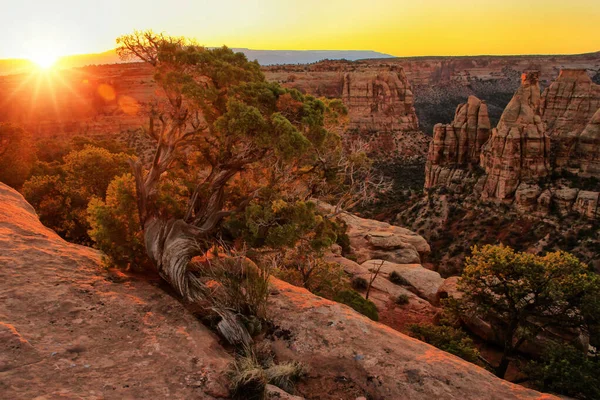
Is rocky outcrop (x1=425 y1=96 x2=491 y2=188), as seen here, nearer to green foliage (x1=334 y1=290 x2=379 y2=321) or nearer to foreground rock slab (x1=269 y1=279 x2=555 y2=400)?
green foliage (x1=334 y1=290 x2=379 y2=321)

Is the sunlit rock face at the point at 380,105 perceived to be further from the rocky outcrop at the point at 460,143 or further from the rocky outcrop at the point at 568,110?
the rocky outcrop at the point at 568,110

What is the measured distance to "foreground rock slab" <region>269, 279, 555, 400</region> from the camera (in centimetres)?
1004

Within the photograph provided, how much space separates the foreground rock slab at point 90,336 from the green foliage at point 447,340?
466 inches

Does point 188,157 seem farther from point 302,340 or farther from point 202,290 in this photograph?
point 302,340

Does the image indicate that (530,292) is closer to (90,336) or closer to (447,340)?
(447,340)

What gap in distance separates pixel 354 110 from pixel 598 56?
434ft

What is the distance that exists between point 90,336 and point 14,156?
90.0 feet

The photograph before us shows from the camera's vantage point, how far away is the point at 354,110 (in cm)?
11062

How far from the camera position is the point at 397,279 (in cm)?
2930

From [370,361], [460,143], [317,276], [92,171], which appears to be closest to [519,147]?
[460,143]

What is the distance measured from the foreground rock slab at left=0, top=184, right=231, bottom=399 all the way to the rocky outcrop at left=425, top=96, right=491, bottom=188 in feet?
181

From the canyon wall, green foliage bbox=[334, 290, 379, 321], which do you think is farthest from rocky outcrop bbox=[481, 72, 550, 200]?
green foliage bbox=[334, 290, 379, 321]

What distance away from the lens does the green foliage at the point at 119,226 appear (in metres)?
14.2

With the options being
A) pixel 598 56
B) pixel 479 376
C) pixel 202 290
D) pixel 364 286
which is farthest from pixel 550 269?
pixel 598 56
